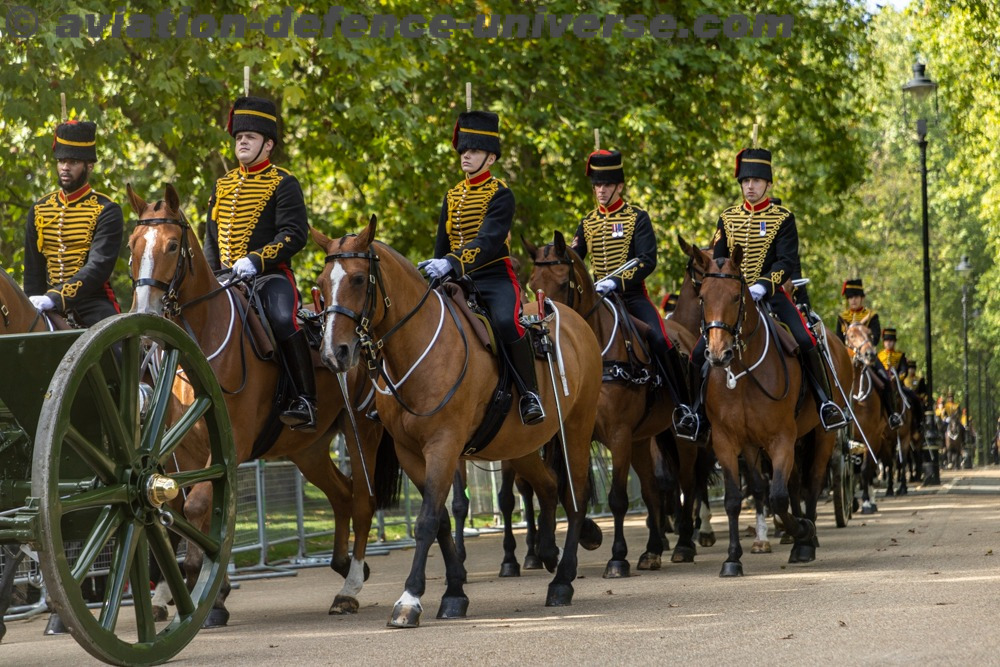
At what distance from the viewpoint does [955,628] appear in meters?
8.18

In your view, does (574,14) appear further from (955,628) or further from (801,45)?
(955,628)

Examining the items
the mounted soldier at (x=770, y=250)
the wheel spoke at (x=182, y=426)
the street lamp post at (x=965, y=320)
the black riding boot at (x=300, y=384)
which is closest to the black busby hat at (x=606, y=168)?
the mounted soldier at (x=770, y=250)

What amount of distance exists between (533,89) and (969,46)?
16.3 meters

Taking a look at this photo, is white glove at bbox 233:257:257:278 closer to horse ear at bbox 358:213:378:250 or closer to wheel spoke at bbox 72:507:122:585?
horse ear at bbox 358:213:378:250

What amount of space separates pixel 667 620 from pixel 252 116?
4652 millimetres

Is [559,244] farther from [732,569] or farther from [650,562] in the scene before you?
[732,569]

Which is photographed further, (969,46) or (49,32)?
(969,46)

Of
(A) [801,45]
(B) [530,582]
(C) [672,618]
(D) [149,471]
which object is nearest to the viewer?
(D) [149,471]

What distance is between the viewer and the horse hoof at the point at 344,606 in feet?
34.7

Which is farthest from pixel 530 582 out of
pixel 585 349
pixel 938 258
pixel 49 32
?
pixel 938 258

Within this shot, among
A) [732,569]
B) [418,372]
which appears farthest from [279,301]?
[732,569]

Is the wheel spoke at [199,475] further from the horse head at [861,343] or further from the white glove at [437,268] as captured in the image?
the horse head at [861,343]

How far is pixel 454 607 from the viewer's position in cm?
980

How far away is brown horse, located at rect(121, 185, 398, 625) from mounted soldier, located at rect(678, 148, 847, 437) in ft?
11.4
